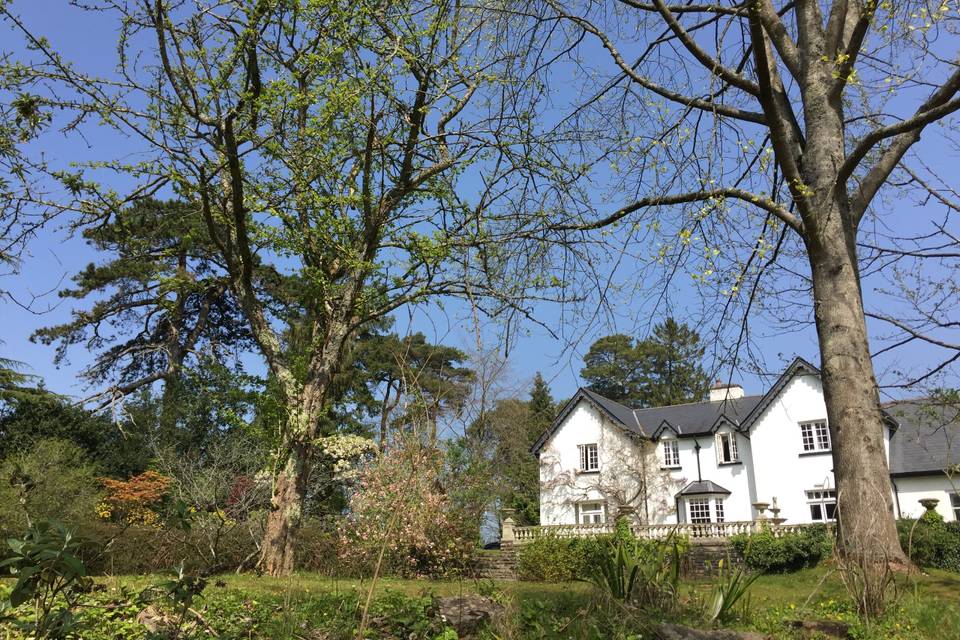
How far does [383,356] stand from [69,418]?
1291 cm

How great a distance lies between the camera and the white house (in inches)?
909

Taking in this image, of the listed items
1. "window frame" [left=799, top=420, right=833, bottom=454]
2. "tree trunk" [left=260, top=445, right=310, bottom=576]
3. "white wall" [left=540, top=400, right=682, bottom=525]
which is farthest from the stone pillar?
"tree trunk" [left=260, top=445, right=310, bottom=576]

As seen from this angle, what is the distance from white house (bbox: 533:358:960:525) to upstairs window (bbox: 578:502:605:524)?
6 centimetres

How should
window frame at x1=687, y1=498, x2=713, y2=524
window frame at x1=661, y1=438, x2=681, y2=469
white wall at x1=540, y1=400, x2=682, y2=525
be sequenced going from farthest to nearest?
window frame at x1=661, y1=438, x2=681, y2=469
white wall at x1=540, y1=400, x2=682, y2=525
window frame at x1=687, y1=498, x2=713, y2=524

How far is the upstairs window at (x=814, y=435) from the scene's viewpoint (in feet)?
79.7

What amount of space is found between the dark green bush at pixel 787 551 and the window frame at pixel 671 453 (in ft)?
32.2

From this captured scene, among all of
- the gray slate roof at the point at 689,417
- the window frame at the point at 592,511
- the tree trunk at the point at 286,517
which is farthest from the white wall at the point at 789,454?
the tree trunk at the point at 286,517

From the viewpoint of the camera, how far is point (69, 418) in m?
23.8

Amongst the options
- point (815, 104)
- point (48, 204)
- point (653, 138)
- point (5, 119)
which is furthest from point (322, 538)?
point (815, 104)

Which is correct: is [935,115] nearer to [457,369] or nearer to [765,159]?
[765,159]

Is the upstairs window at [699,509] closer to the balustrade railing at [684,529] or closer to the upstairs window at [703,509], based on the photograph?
the upstairs window at [703,509]

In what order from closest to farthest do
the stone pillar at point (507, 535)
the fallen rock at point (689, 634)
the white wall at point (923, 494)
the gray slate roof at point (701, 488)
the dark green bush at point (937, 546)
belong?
the fallen rock at point (689, 634) < the dark green bush at point (937, 546) < the white wall at point (923, 494) < the stone pillar at point (507, 535) < the gray slate roof at point (701, 488)

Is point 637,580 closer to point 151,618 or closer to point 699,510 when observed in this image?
point 151,618

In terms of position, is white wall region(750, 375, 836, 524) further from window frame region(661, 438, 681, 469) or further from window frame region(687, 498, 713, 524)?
window frame region(661, 438, 681, 469)
